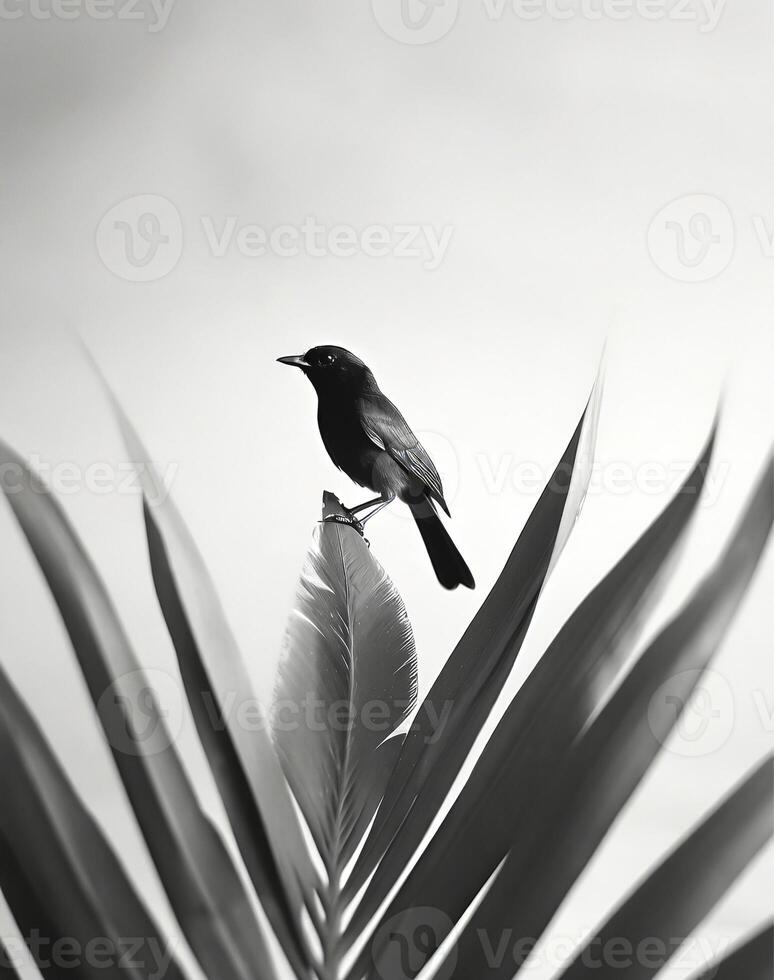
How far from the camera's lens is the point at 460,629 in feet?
3.59

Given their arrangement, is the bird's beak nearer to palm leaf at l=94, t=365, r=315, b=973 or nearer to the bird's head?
the bird's head

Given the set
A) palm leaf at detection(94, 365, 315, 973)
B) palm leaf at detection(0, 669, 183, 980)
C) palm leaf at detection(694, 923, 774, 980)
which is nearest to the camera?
palm leaf at detection(694, 923, 774, 980)

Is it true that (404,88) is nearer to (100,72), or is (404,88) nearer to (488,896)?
(100,72)

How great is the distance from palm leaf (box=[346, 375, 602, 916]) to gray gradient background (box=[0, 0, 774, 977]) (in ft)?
1.08

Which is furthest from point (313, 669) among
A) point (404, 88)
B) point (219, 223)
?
point (404, 88)

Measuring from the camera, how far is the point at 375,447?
1054 mm

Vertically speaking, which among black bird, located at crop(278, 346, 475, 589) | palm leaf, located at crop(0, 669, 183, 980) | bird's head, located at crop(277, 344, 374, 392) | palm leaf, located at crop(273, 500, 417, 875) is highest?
bird's head, located at crop(277, 344, 374, 392)

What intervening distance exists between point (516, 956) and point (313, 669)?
0.33 metres

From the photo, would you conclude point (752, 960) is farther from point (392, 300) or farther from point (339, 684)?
point (392, 300)

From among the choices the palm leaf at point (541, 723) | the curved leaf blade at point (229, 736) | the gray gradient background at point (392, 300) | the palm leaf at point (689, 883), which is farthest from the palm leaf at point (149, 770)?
the gray gradient background at point (392, 300)

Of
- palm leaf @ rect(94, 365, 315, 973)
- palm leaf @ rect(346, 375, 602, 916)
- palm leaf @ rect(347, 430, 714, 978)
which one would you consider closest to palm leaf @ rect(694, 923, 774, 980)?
palm leaf @ rect(347, 430, 714, 978)

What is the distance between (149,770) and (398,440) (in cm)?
55

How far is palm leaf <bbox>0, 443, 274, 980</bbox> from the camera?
2.18 feet

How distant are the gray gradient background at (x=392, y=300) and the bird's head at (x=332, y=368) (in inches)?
2.6
